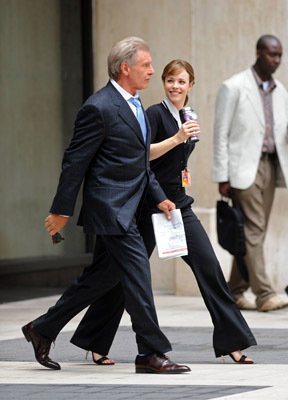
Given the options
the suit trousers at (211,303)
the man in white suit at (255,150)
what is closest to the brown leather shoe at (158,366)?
the suit trousers at (211,303)

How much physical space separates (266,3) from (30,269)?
A: 10.6 feet

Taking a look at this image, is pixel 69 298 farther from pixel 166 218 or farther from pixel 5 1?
pixel 5 1

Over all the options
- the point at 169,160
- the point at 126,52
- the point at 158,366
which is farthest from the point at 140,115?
the point at 158,366

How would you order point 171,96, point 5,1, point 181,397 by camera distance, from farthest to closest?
point 5,1, point 171,96, point 181,397

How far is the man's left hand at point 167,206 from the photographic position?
6508mm

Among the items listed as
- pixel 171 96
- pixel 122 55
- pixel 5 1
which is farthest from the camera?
pixel 5 1

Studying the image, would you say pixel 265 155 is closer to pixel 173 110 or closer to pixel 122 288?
pixel 173 110

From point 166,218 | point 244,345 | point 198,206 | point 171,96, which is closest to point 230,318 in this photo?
point 244,345

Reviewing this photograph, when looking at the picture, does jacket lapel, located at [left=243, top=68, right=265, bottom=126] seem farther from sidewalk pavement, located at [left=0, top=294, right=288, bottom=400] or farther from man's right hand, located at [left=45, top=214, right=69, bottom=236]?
man's right hand, located at [left=45, top=214, right=69, bottom=236]

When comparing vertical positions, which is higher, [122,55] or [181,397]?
[122,55]

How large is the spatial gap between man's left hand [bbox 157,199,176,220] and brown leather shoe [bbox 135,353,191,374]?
0.75 meters

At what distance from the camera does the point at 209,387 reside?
5.67 meters

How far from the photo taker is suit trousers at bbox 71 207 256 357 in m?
6.69

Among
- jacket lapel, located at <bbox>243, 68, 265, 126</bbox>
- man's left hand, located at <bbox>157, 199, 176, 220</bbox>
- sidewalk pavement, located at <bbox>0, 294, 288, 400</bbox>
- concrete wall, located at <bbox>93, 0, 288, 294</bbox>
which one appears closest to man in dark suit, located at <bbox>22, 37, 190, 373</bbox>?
man's left hand, located at <bbox>157, 199, 176, 220</bbox>
